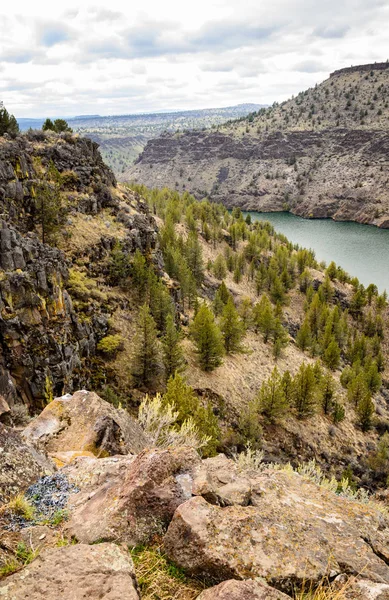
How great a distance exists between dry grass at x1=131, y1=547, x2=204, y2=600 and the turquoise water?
10548 centimetres

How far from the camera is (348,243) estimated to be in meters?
141

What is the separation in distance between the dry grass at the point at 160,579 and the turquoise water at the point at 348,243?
105m

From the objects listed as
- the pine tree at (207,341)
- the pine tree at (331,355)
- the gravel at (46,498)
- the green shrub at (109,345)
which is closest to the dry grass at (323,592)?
the gravel at (46,498)

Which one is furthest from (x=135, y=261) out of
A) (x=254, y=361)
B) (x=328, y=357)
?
(x=328, y=357)

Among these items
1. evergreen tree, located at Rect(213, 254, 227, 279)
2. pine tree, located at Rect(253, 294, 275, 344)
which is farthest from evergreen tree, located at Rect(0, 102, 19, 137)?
evergreen tree, located at Rect(213, 254, 227, 279)

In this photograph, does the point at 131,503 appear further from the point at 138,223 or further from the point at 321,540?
the point at 138,223

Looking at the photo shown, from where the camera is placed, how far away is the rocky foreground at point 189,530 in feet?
17.9

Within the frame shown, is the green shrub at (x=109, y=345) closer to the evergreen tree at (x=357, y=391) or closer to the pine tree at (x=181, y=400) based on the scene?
the pine tree at (x=181, y=400)

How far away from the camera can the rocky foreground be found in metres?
5.45

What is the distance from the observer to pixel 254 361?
168 feet

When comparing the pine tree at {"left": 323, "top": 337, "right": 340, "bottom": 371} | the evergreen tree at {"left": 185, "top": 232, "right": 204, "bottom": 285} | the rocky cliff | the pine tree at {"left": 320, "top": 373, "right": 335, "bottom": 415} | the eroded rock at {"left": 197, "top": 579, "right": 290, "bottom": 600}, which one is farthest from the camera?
the evergreen tree at {"left": 185, "top": 232, "right": 204, "bottom": 285}

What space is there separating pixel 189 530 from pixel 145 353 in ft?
92.5

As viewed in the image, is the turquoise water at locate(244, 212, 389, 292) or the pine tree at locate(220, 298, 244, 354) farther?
the turquoise water at locate(244, 212, 389, 292)

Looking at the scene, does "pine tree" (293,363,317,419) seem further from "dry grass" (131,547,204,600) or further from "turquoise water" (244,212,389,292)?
"turquoise water" (244,212,389,292)
